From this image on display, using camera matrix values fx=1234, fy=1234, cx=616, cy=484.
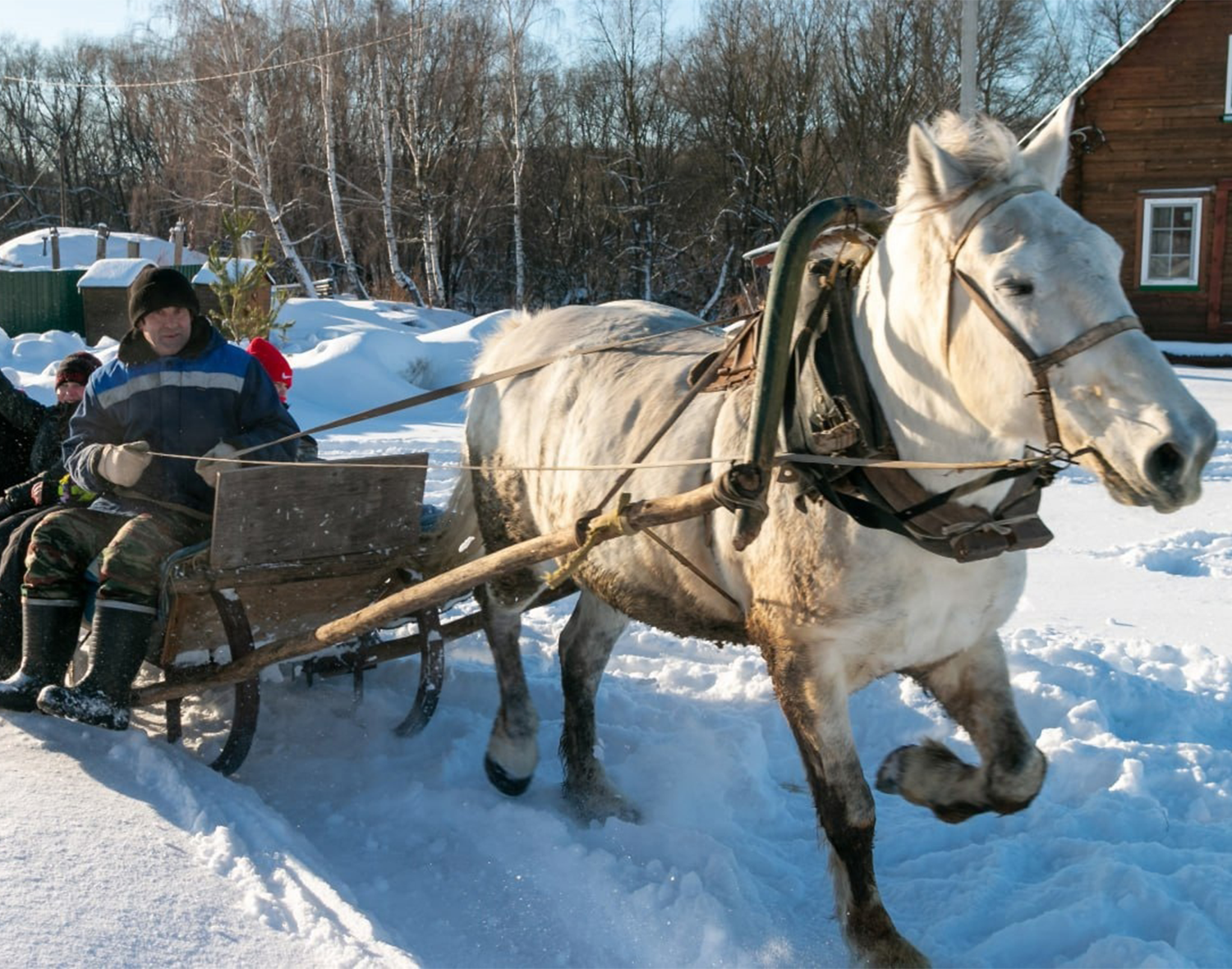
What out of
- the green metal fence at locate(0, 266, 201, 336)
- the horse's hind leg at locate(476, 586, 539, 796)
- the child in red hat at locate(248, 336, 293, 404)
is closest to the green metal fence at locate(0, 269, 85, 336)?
the green metal fence at locate(0, 266, 201, 336)

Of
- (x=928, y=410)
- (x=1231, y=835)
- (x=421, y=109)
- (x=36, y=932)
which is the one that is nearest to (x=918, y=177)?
(x=928, y=410)

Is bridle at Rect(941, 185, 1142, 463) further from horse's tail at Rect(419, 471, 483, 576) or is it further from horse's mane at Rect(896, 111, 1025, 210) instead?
horse's tail at Rect(419, 471, 483, 576)

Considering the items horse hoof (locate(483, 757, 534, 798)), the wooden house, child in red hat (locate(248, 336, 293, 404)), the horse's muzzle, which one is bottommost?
horse hoof (locate(483, 757, 534, 798))

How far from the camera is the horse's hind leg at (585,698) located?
13.0 feet

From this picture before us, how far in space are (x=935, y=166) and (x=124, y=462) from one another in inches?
105

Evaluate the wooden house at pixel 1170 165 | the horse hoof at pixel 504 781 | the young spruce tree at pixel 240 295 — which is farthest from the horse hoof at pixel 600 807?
the wooden house at pixel 1170 165

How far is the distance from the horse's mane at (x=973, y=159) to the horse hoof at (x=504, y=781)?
2304 millimetres

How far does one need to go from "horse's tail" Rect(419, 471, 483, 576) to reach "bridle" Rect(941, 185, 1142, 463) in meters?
2.28

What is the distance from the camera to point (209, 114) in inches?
938

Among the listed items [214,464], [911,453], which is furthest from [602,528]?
[214,464]

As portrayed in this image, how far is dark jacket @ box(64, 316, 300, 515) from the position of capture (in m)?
4.12

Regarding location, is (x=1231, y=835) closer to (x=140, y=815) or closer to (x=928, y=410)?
(x=928, y=410)

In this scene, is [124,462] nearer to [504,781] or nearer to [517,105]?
[504,781]

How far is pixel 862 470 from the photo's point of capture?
263cm
